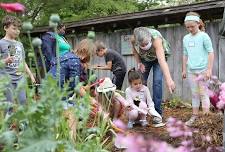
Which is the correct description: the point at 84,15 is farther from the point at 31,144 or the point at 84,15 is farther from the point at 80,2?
the point at 31,144

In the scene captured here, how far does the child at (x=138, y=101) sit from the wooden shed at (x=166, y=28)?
2674 mm

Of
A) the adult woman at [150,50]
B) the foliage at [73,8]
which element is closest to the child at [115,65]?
the adult woman at [150,50]

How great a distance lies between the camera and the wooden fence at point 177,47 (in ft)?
30.0

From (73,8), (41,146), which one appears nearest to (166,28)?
(73,8)

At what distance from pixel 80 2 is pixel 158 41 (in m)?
8.63

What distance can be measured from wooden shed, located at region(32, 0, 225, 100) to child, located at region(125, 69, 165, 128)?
8.77 ft

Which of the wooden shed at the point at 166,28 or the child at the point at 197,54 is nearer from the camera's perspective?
the child at the point at 197,54

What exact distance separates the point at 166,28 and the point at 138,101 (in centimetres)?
381

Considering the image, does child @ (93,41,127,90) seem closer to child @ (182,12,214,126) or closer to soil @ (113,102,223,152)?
soil @ (113,102,223,152)

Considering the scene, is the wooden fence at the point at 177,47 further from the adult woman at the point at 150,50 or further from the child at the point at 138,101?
the child at the point at 138,101

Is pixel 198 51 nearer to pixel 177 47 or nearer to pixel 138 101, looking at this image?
pixel 138 101

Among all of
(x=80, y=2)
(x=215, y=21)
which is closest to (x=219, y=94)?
(x=215, y=21)

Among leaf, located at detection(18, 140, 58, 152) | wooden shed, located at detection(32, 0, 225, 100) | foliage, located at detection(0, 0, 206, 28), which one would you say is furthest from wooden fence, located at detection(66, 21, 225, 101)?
leaf, located at detection(18, 140, 58, 152)

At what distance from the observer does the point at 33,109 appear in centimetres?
161
